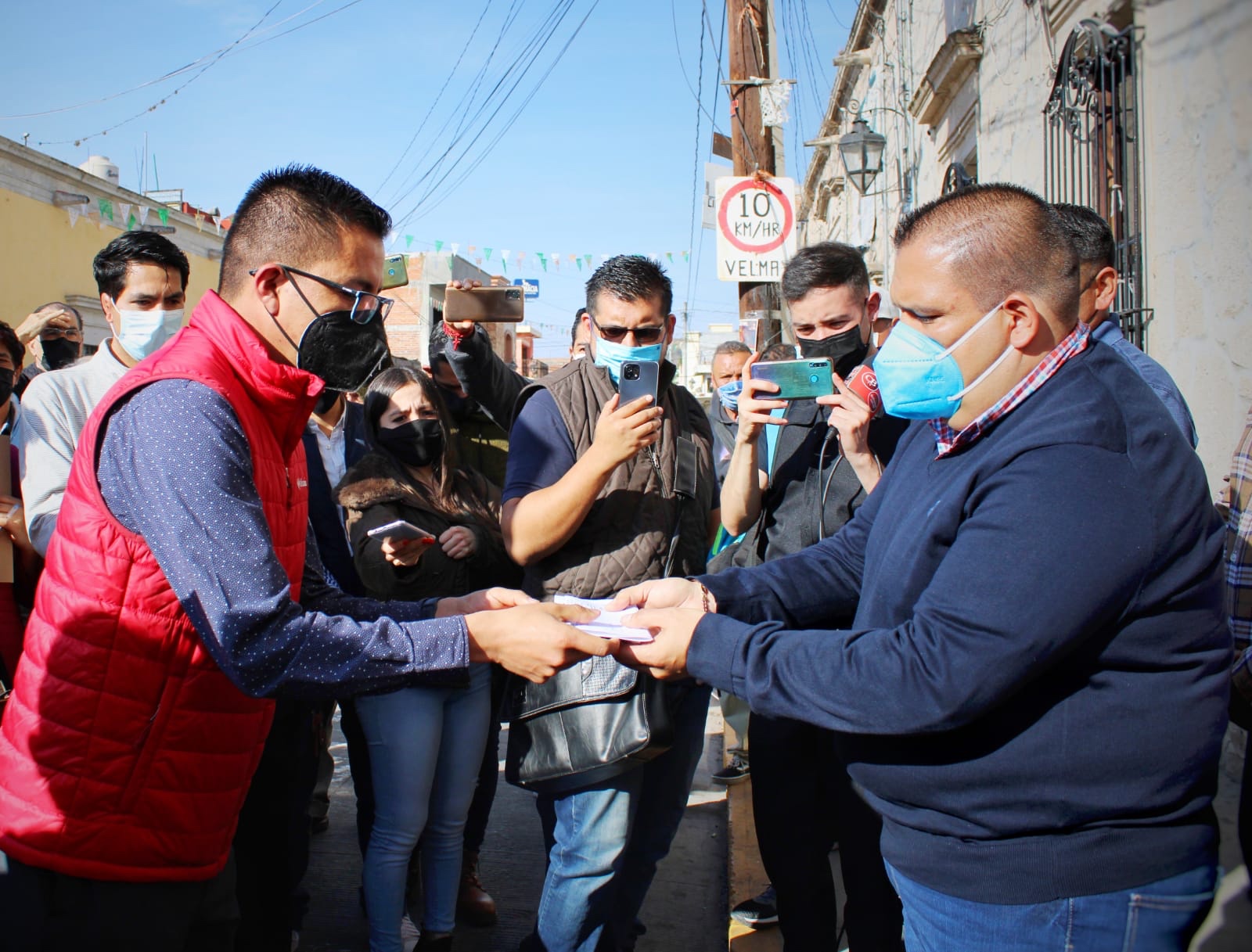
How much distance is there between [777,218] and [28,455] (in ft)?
20.1

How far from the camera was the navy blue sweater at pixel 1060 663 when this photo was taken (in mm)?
1551

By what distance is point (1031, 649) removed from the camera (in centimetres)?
155

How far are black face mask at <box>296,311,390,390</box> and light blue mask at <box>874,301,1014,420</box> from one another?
123 centimetres

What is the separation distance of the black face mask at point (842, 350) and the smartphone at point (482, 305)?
1.49 meters

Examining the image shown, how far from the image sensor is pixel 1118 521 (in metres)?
1.54

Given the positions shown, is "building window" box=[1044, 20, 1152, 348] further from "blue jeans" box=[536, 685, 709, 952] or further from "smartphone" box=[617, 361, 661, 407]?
"blue jeans" box=[536, 685, 709, 952]

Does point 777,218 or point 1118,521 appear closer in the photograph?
point 1118,521

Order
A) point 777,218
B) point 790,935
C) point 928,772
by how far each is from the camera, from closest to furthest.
A: 1. point 928,772
2. point 790,935
3. point 777,218

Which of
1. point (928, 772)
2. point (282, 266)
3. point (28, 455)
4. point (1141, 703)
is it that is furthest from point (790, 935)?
point (28, 455)

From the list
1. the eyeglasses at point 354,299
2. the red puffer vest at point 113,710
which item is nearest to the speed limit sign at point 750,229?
the eyeglasses at point 354,299

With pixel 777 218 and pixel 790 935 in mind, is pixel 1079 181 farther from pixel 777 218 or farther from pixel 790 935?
pixel 790 935

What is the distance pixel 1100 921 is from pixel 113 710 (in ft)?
6.15

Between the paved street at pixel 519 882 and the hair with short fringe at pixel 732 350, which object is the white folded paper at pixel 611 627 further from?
the hair with short fringe at pixel 732 350

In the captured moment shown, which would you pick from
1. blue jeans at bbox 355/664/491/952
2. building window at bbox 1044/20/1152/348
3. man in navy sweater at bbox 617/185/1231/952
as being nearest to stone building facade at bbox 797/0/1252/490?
building window at bbox 1044/20/1152/348
